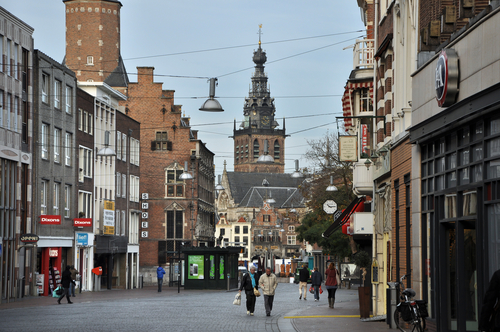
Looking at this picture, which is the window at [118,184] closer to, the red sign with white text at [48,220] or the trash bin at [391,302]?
the red sign with white text at [48,220]

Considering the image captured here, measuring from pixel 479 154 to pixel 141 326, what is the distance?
9648mm

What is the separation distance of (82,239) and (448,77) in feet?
121

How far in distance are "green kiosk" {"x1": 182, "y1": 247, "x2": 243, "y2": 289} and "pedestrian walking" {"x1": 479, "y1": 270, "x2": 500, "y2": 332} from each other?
126ft

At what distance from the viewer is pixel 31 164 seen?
131ft

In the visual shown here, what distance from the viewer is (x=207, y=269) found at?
48.0 m

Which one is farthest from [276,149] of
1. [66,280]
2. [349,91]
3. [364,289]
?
[364,289]

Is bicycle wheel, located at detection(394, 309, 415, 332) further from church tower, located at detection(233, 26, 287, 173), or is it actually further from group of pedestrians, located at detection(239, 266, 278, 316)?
church tower, located at detection(233, 26, 287, 173)

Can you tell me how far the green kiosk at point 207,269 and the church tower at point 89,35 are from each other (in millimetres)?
26875

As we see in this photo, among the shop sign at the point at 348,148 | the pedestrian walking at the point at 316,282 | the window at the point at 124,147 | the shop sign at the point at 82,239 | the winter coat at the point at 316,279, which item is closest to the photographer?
the shop sign at the point at 348,148

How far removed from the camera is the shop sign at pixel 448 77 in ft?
42.1

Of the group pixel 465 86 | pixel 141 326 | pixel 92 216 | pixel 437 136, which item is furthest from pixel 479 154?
pixel 92 216

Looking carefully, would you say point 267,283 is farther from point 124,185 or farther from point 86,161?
point 124,185

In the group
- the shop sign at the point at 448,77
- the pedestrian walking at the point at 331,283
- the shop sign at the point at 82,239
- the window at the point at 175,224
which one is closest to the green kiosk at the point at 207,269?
the shop sign at the point at 82,239

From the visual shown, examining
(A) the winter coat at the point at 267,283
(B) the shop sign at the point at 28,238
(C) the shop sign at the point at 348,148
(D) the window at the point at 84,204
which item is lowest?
(A) the winter coat at the point at 267,283
